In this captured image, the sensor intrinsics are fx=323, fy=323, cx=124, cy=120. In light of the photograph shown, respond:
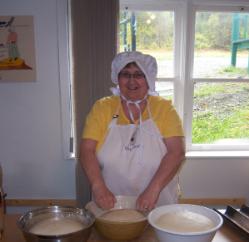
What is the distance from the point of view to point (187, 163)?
249 centimetres

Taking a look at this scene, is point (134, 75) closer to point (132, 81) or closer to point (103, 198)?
point (132, 81)

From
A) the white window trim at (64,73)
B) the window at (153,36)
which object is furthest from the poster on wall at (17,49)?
the window at (153,36)

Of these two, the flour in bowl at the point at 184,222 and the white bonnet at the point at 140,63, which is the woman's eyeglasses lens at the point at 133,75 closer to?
the white bonnet at the point at 140,63

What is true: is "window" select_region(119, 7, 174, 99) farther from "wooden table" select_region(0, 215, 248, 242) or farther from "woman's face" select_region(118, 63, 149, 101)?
"wooden table" select_region(0, 215, 248, 242)

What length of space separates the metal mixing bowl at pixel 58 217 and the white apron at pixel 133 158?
398 mm

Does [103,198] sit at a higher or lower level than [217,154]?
higher

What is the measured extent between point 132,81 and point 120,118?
0.19 meters

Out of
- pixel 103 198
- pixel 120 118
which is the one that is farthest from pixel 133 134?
pixel 103 198

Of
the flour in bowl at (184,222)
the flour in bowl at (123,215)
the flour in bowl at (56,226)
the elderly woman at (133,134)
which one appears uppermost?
the elderly woman at (133,134)

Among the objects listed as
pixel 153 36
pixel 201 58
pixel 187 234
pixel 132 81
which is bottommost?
pixel 187 234

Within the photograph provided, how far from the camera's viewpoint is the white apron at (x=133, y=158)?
143 centimetres

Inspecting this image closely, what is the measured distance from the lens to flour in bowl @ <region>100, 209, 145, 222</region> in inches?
41.2

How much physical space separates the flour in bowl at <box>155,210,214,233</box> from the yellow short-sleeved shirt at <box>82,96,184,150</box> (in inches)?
17.5

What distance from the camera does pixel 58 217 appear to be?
1.06 m
